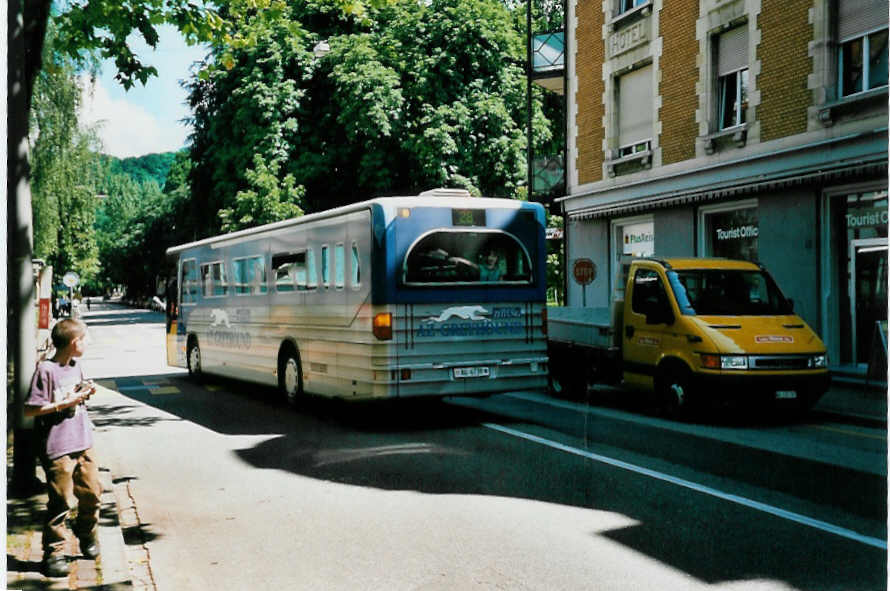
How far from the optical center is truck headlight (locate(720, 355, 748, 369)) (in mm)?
10906

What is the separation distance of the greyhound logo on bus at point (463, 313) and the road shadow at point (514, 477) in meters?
1.29

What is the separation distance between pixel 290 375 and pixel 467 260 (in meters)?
3.56

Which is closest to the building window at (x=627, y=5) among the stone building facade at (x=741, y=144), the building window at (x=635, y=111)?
the stone building facade at (x=741, y=144)

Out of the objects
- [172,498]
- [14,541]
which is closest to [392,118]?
[172,498]

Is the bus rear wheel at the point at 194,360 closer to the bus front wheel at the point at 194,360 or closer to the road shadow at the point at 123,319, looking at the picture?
the bus front wheel at the point at 194,360

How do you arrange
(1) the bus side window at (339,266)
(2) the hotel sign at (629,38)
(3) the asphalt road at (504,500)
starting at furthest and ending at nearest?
(2) the hotel sign at (629,38), (1) the bus side window at (339,266), (3) the asphalt road at (504,500)

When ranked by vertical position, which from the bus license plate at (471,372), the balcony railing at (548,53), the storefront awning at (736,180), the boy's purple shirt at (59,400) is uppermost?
the balcony railing at (548,53)

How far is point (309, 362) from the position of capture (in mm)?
12758

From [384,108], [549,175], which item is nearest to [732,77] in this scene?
[549,175]

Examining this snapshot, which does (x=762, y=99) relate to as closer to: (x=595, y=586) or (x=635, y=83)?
(x=635, y=83)

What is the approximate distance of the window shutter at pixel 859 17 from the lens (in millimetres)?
14711

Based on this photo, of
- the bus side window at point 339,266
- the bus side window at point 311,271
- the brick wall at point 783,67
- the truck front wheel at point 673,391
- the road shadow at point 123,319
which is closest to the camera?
the truck front wheel at point 673,391

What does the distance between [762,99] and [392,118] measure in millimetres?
14748

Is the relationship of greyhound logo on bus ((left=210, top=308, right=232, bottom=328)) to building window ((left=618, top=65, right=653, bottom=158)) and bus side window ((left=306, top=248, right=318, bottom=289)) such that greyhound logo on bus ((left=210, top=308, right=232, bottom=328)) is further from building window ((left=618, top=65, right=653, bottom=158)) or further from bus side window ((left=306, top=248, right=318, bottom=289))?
building window ((left=618, top=65, right=653, bottom=158))
